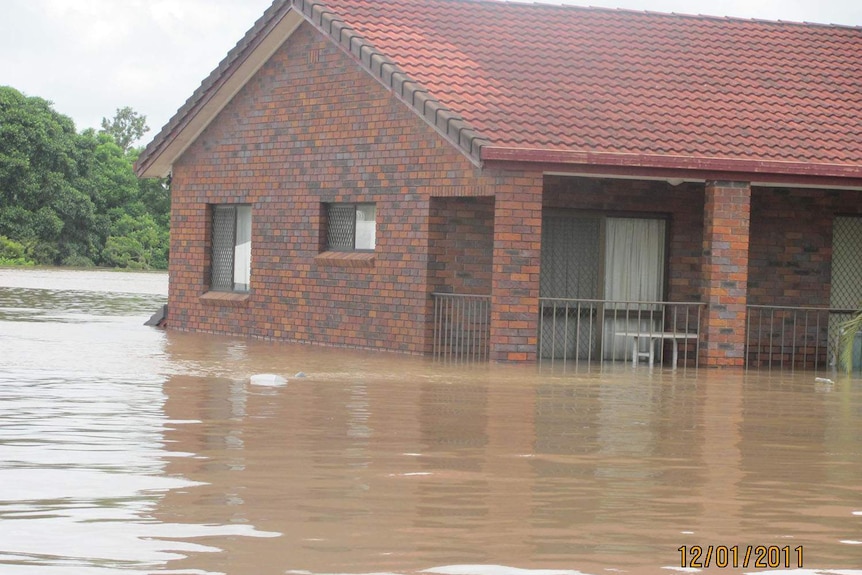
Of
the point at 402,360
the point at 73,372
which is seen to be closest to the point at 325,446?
the point at 73,372

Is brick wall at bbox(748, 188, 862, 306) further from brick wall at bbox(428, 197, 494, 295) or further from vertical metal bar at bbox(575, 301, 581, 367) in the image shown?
brick wall at bbox(428, 197, 494, 295)

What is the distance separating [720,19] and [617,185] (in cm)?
494

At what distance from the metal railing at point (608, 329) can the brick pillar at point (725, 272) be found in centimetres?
136

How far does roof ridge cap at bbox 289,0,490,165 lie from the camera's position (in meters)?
18.5

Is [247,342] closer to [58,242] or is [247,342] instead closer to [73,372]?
[73,372]

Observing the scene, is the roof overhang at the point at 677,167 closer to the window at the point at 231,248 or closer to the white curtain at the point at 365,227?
the white curtain at the point at 365,227

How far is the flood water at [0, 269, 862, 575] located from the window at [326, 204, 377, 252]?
5.33m

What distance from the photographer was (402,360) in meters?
19.0

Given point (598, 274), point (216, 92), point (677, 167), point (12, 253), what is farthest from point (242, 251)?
point (12, 253)

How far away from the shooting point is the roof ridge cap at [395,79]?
60.8 feet

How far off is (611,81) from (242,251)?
6.75 meters

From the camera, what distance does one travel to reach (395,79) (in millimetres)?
19969
